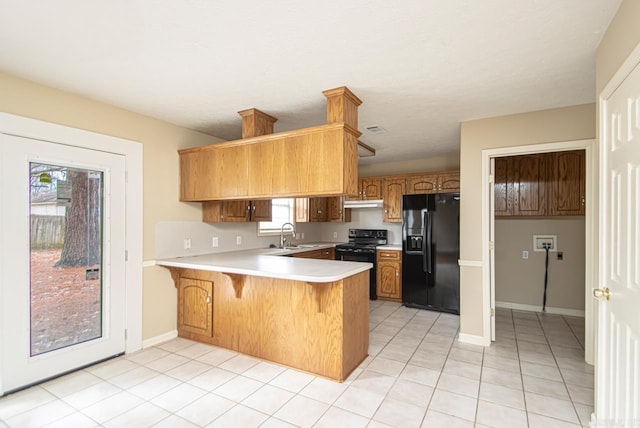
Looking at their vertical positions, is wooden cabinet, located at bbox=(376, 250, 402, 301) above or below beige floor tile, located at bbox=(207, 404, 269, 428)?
above

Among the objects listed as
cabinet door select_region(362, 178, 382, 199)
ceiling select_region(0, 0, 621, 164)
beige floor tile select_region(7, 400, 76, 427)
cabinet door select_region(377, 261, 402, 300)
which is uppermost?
ceiling select_region(0, 0, 621, 164)

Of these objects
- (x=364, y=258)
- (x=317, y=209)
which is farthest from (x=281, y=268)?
(x=317, y=209)

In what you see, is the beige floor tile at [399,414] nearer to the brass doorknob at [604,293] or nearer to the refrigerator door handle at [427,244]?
the brass doorknob at [604,293]

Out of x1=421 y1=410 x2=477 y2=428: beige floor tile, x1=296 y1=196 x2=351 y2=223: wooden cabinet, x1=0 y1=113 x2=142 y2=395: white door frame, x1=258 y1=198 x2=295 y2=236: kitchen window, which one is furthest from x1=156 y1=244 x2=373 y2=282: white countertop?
x1=296 y1=196 x2=351 y2=223: wooden cabinet

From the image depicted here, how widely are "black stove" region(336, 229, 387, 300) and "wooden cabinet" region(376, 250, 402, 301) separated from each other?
3.5 inches

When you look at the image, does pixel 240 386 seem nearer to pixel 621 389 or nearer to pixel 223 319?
pixel 223 319

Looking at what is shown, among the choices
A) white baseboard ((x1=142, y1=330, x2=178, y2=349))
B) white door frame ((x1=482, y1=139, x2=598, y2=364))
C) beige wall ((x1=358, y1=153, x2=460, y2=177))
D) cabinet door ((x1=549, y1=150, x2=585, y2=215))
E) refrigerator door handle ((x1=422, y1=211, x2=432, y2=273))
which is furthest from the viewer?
beige wall ((x1=358, y1=153, x2=460, y2=177))

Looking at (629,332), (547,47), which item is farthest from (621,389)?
(547,47)

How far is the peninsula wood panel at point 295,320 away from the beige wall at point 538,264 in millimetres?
2815

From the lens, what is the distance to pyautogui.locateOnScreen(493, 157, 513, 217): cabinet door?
431cm

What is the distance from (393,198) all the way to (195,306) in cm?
346

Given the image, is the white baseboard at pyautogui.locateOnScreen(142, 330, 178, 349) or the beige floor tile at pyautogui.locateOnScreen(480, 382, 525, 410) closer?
the beige floor tile at pyautogui.locateOnScreen(480, 382, 525, 410)

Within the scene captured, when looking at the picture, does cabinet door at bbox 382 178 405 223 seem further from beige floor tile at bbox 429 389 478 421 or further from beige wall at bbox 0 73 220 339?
beige floor tile at bbox 429 389 478 421

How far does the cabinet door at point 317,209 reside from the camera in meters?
5.37
